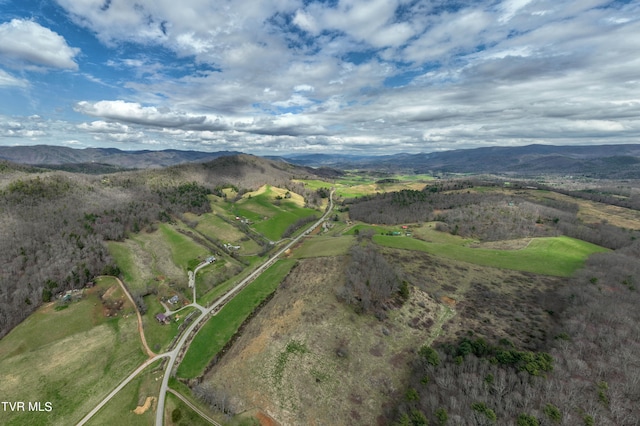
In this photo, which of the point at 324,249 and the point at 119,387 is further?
the point at 324,249

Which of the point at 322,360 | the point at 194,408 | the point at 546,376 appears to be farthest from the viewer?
the point at 322,360

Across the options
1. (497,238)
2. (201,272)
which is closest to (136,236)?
(201,272)

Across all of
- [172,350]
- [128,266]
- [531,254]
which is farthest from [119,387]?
[531,254]

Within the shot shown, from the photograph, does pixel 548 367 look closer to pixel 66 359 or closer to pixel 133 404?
pixel 133 404

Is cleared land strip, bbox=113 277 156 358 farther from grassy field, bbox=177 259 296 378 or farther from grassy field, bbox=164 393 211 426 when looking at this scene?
grassy field, bbox=164 393 211 426

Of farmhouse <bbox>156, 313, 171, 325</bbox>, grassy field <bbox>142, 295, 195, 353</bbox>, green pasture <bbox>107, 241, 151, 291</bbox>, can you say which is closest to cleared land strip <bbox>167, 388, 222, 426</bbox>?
grassy field <bbox>142, 295, 195, 353</bbox>

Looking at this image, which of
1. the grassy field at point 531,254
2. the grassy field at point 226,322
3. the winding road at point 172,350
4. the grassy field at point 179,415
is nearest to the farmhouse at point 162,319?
the winding road at point 172,350
